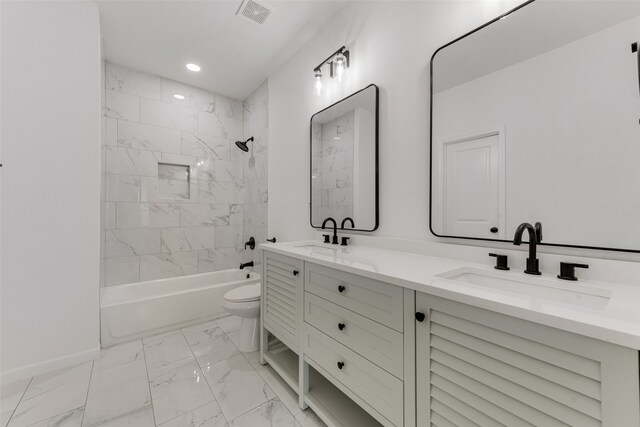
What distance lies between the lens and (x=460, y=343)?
29.9 inches

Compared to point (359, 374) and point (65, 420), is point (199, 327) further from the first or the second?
point (359, 374)

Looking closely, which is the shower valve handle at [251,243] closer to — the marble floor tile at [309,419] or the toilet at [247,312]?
the toilet at [247,312]

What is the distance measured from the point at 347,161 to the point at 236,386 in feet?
5.65

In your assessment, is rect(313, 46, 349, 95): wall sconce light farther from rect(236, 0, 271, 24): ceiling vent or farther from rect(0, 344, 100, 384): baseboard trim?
rect(0, 344, 100, 384): baseboard trim

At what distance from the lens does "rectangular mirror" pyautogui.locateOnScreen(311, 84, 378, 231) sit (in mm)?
1711

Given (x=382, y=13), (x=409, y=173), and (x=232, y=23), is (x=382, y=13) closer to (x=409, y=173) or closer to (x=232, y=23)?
(x=409, y=173)

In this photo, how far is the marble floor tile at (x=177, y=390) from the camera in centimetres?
144

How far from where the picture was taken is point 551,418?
23.7 inches

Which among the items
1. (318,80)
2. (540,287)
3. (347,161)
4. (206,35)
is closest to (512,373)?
(540,287)

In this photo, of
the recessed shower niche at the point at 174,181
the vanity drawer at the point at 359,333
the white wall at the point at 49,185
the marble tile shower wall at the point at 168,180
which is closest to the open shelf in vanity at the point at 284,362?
the vanity drawer at the point at 359,333

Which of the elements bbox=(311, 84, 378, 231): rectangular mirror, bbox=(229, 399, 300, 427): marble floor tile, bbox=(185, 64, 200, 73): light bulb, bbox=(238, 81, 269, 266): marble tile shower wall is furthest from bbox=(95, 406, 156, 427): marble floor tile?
bbox=(185, 64, 200, 73): light bulb

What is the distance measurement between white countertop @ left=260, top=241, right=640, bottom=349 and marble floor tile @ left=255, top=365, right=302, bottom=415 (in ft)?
2.92

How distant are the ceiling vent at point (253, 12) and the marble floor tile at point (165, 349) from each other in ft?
9.06

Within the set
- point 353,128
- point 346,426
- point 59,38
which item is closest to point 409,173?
point 353,128
